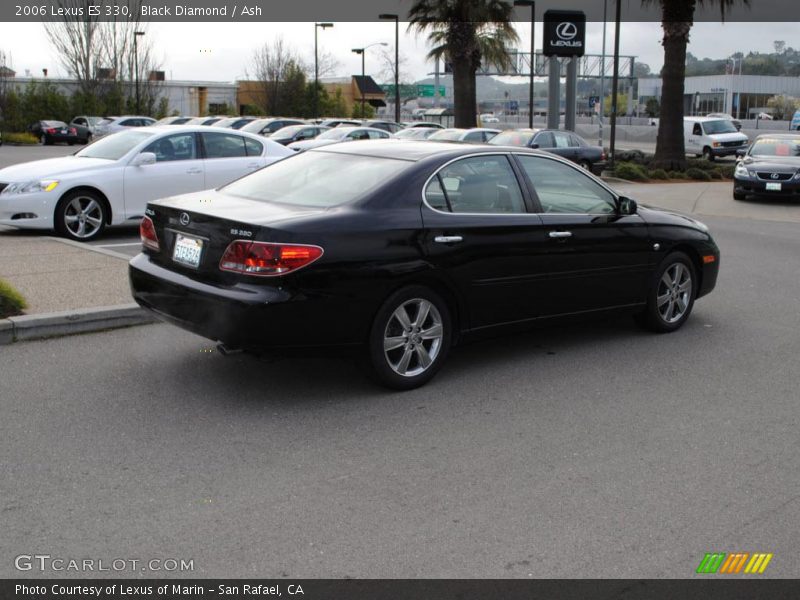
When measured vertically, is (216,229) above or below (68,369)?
above

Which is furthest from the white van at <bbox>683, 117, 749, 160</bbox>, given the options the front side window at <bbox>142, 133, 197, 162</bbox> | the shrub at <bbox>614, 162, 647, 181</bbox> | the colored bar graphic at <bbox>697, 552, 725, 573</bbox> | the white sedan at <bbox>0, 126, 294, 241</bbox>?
the colored bar graphic at <bbox>697, 552, 725, 573</bbox>

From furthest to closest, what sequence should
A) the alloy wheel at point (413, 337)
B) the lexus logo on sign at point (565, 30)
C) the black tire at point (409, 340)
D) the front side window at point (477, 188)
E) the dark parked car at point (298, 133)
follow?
the lexus logo on sign at point (565, 30) → the dark parked car at point (298, 133) → the front side window at point (477, 188) → the alloy wheel at point (413, 337) → the black tire at point (409, 340)

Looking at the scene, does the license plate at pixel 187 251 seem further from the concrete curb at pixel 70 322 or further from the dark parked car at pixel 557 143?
the dark parked car at pixel 557 143

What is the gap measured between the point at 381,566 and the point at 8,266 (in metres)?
7.22

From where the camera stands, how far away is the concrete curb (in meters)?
7.00

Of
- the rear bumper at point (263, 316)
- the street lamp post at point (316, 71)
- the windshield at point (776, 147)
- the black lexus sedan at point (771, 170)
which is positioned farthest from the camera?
→ the street lamp post at point (316, 71)

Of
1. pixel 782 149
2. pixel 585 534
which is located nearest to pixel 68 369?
pixel 585 534

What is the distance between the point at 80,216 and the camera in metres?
12.2

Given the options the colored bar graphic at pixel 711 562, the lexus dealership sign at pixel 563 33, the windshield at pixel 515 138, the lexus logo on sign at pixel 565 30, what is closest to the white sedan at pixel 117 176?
the colored bar graphic at pixel 711 562

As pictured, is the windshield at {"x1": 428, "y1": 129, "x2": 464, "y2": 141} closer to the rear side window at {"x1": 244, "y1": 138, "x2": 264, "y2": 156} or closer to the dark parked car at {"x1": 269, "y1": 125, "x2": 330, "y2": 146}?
the dark parked car at {"x1": 269, "y1": 125, "x2": 330, "y2": 146}

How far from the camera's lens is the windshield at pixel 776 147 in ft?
70.6

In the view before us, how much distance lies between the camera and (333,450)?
5.04 m

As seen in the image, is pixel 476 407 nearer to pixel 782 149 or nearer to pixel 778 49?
pixel 782 149

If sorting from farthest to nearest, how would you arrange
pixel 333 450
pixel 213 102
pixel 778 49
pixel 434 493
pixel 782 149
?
1. pixel 778 49
2. pixel 213 102
3. pixel 782 149
4. pixel 333 450
5. pixel 434 493
